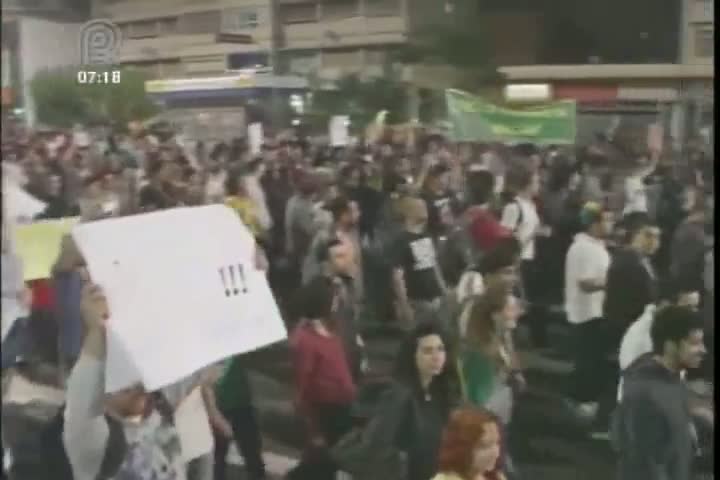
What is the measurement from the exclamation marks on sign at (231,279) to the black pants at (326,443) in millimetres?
170

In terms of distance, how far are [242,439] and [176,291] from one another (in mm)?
189

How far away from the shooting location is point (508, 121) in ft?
4.08

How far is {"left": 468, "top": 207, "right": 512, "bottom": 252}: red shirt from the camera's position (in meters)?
1.23

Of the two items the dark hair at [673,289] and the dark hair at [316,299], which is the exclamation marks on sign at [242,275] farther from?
the dark hair at [673,289]

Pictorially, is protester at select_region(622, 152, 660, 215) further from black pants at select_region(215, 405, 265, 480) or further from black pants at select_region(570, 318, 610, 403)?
black pants at select_region(215, 405, 265, 480)

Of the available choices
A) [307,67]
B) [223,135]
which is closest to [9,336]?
[223,135]

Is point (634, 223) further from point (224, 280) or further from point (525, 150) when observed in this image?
point (224, 280)

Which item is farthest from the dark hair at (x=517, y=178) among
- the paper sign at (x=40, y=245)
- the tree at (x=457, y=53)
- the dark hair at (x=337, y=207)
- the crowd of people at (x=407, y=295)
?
the paper sign at (x=40, y=245)

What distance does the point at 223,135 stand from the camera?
1.12 metres

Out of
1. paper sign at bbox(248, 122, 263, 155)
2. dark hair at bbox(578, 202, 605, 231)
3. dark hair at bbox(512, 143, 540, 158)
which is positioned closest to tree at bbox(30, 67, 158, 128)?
paper sign at bbox(248, 122, 263, 155)

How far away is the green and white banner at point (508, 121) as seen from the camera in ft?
3.98

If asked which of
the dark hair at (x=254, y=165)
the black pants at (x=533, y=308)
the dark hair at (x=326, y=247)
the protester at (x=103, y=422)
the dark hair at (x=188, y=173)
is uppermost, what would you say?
the dark hair at (x=254, y=165)

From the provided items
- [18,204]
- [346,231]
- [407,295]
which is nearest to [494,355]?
[407,295]
